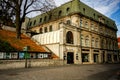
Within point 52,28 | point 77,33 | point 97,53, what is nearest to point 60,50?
point 77,33

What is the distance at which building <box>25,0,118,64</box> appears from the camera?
3155 cm

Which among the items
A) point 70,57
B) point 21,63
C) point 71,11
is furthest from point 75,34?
point 21,63

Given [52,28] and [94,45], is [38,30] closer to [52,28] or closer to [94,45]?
[52,28]

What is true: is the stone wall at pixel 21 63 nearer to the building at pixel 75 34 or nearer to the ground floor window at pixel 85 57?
the building at pixel 75 34

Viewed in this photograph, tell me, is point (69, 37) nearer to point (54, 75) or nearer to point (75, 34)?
point (75, 34)

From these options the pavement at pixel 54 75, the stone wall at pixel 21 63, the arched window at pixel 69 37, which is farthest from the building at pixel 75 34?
the pavement at pixel 54 75

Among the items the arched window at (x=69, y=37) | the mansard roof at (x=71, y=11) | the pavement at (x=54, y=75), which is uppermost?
the mansard roof at (x=71, y=11)

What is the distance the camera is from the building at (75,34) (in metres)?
31.5

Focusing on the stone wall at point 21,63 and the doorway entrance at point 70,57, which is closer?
the stone wall at point 21,63

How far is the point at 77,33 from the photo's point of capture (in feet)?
114

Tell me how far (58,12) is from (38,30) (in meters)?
9.50

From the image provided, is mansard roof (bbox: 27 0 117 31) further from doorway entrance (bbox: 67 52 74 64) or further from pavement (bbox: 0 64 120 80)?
pavement (bbox: 0 64 120 80)

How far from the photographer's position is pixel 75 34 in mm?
34281

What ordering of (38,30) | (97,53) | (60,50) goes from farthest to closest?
(38,30) → (97,53) → (60,50)
